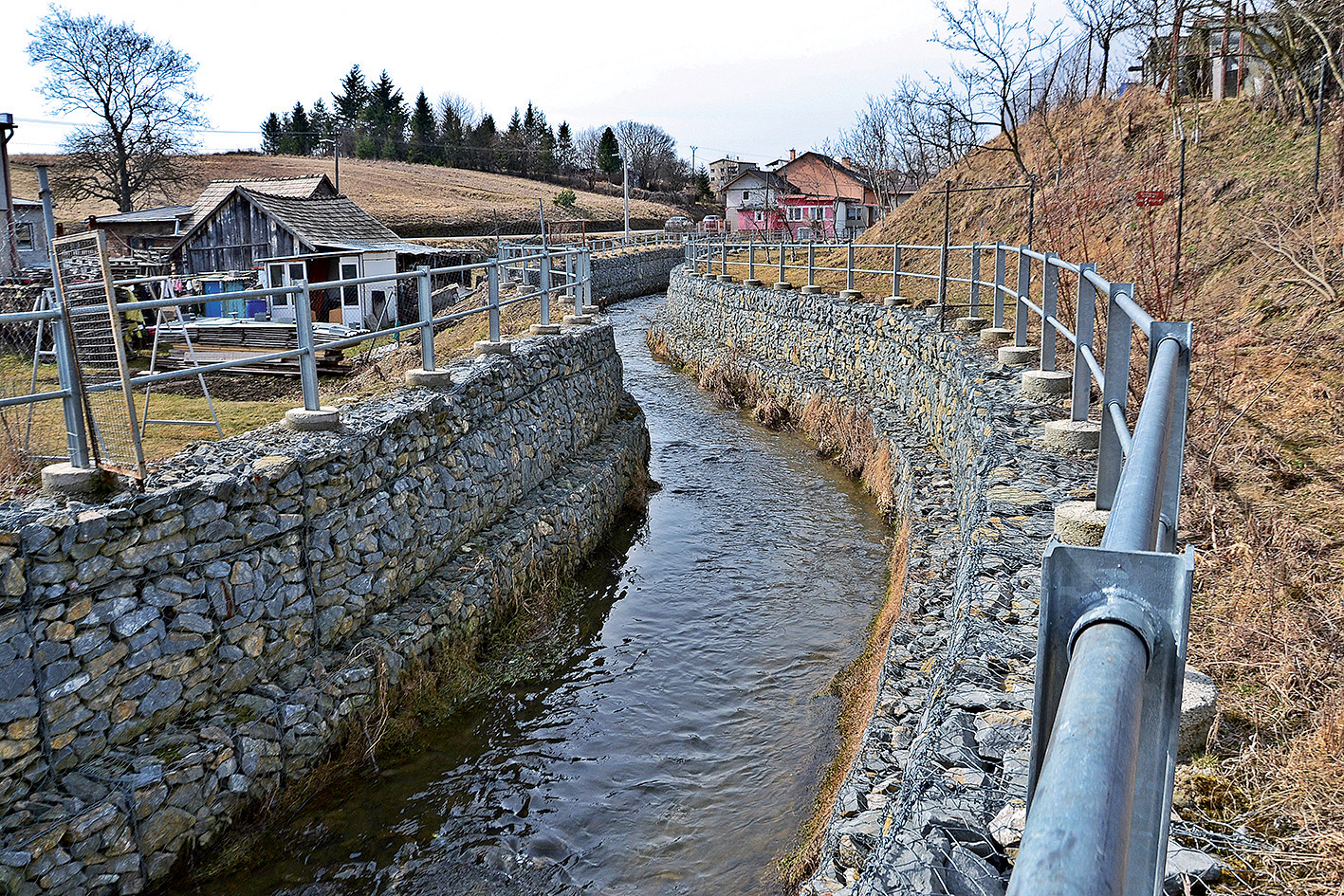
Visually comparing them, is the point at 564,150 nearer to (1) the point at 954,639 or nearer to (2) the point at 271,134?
(2) the point at 271,134

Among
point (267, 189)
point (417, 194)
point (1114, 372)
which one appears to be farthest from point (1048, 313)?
point (417, 194)

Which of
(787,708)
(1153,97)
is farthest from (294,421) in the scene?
(1153,97)

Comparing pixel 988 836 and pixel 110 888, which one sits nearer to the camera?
pixel 988 836

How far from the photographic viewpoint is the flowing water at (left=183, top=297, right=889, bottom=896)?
6137 millimetres

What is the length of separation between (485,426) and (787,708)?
14.9 feet

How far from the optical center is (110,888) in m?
5.47

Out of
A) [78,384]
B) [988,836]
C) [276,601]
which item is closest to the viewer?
[988,836]

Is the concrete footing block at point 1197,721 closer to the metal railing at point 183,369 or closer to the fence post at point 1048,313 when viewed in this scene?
the fence post at point 1048,313

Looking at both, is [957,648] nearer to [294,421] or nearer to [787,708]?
[787,708]

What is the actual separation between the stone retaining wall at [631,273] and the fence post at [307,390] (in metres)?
29.0

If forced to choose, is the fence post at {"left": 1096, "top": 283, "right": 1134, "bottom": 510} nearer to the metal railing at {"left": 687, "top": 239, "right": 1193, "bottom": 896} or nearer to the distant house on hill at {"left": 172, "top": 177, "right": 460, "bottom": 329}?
the metal railing at {"left": 687, "top": 239, "right": 1193, "bottom": 896}

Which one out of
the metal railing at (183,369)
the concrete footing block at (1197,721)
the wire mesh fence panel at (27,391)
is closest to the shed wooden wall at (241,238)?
the wire mesh fence panel at (27,391)

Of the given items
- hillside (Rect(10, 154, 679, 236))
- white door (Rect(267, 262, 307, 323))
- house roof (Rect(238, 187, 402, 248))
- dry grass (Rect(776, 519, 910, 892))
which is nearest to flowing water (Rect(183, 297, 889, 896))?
dry grass (Rect(776, 519, 910, 892))

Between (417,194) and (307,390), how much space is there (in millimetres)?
69031
